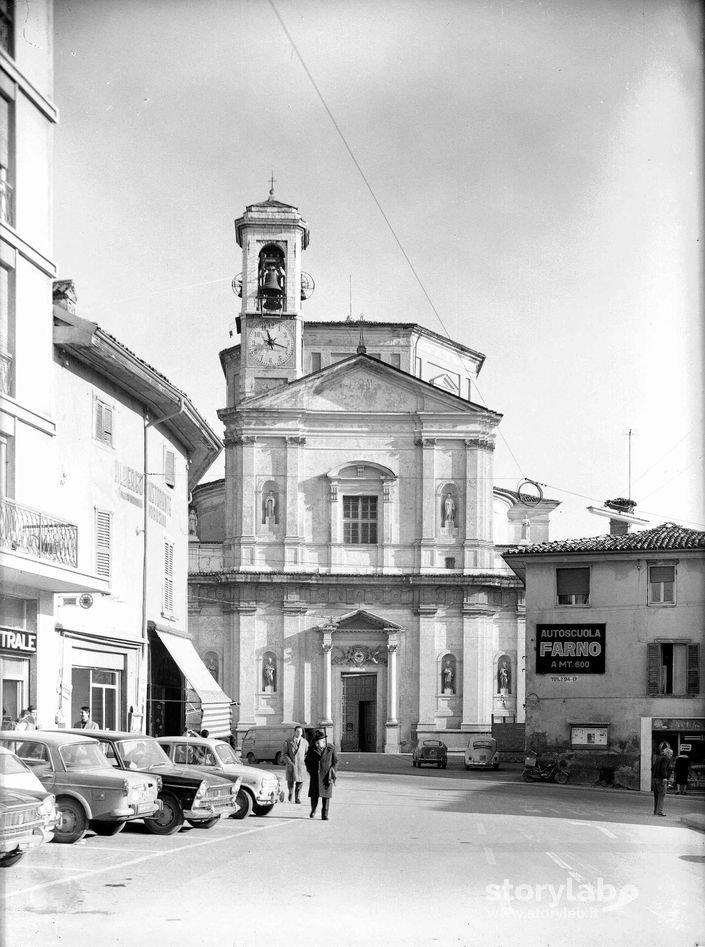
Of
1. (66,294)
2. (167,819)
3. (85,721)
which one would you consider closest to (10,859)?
(167,819)

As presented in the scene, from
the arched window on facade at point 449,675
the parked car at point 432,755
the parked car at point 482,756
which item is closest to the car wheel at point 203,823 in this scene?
the parked car at point 482,756

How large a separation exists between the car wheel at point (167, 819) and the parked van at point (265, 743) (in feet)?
95.1

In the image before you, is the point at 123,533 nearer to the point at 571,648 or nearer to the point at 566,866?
the point at 566,866

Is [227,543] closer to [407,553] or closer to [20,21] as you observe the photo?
[407,553]

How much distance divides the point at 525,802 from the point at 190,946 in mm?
18476

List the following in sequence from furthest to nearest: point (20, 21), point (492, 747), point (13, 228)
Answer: point (492, 747), point (13, 228), point (20, 21)

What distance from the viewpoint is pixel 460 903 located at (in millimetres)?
11742

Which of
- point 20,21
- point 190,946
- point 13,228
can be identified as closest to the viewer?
point 190,946

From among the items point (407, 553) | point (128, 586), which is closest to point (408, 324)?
point (407, 553)

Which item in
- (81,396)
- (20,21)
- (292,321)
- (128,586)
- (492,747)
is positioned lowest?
(492,747)

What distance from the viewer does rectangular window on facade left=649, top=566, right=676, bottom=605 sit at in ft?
121

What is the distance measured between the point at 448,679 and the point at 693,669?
17.1 meters

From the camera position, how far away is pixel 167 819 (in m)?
17.4

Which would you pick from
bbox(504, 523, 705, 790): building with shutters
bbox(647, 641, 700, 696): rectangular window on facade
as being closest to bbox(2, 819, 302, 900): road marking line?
bbox(504, 523, 705, 790): building with shutters
